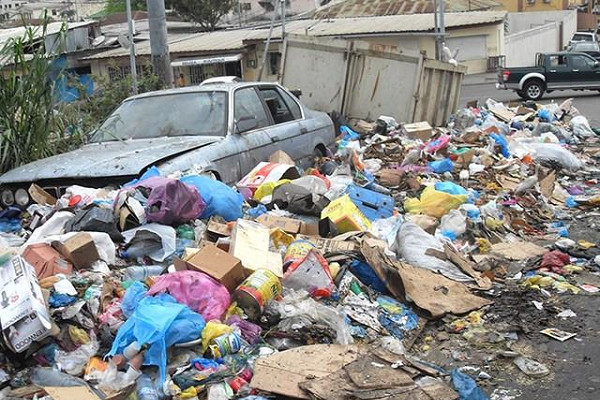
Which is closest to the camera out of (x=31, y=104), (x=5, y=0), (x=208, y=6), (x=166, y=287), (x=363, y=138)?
(x=166, y=287)

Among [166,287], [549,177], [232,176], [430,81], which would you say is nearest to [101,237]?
[166,287]

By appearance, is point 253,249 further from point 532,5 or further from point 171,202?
point 532,5

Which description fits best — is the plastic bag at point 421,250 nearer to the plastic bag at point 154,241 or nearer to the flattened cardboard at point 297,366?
the flattened cardboard at point 297,366

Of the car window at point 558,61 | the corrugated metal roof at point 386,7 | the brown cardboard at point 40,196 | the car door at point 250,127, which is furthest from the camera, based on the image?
the corrugated metal roof at point 386,7

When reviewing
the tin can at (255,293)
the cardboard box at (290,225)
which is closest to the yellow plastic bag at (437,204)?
the cardboard box at (290,225)

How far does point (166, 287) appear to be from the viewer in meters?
4.30

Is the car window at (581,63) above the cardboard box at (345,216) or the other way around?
above

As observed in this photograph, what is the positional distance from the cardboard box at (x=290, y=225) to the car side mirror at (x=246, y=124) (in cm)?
159

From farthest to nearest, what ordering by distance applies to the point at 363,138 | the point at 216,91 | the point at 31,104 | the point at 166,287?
the point at 363,138, the point at 216,91, the point at 31,104, the point at 166,287

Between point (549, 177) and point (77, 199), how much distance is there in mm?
5421

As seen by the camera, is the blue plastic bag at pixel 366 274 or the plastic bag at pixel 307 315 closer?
the plastic bag at pixel 307 315

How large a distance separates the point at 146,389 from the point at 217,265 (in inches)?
42.6

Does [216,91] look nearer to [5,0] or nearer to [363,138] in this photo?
[363,138]

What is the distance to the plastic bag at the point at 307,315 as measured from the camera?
4305 mm
